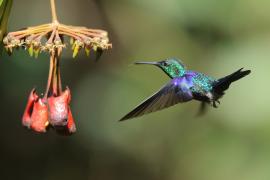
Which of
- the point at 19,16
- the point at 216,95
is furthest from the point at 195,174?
the point at 216,95

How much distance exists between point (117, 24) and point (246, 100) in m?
0.99

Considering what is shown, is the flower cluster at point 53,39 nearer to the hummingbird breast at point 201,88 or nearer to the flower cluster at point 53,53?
the flower cluster at point 53,53

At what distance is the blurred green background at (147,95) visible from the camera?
4.64 meters

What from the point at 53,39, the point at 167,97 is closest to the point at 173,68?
the point at 167,97

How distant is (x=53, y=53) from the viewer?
235 cm

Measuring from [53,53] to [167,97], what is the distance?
0.53 metres

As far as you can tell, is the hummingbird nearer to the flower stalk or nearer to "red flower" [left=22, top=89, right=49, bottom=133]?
the flower stalk

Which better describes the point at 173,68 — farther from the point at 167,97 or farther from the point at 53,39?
the point at 53,39

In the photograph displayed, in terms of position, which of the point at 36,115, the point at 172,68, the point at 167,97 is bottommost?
the point at 36,115

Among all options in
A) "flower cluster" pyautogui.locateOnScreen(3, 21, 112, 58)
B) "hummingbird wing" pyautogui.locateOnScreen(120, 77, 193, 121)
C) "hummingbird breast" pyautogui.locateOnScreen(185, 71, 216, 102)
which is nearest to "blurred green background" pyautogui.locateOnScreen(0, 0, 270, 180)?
"hummingbird breast" pyautogui.locateOnScreen(185, 71, 216, 102)

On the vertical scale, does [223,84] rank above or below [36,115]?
above

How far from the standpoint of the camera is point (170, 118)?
507 cm

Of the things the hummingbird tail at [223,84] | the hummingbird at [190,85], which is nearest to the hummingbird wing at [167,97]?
the hummingbird at [190,85]

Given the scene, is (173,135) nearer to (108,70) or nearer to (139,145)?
(139,145)
